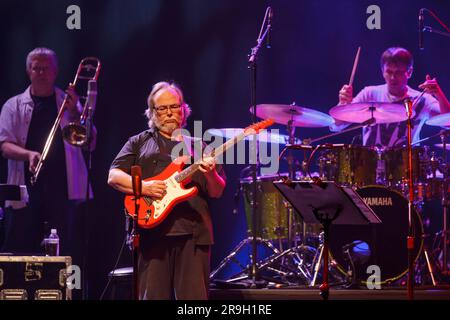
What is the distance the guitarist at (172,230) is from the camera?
5500 mm

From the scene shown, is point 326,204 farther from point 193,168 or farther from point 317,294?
point 317,294

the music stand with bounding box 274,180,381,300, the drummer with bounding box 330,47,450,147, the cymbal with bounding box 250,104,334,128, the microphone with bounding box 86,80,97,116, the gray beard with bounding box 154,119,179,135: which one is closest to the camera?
the music stand with bounding box 274,180,381,300

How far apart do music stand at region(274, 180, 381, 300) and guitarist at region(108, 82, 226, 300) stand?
561 millimetres

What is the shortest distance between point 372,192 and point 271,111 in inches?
51.5

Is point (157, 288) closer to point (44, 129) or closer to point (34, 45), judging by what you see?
A: point (44, 129)

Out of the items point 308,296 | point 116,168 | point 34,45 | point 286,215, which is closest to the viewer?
point 116,168

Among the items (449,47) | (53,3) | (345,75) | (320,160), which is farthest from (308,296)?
(53,3)

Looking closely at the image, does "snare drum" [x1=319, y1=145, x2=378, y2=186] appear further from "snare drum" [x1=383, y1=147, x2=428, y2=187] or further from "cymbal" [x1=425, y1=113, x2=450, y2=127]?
"cymbal" [x1=425, y1=113, x2=450, y2=127]

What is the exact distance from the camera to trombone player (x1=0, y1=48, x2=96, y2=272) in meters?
8.35

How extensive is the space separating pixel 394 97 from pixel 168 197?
3807 millimetres

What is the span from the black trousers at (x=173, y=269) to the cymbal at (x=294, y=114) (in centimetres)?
246

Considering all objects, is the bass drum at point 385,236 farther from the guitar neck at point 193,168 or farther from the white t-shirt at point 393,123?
the guitar neck at point 193,168

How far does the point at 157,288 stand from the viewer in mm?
5477

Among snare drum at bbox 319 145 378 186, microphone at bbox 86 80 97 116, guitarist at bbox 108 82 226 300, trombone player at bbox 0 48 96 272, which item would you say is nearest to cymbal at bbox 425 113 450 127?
snare drum at bbox 319 145 378 186
